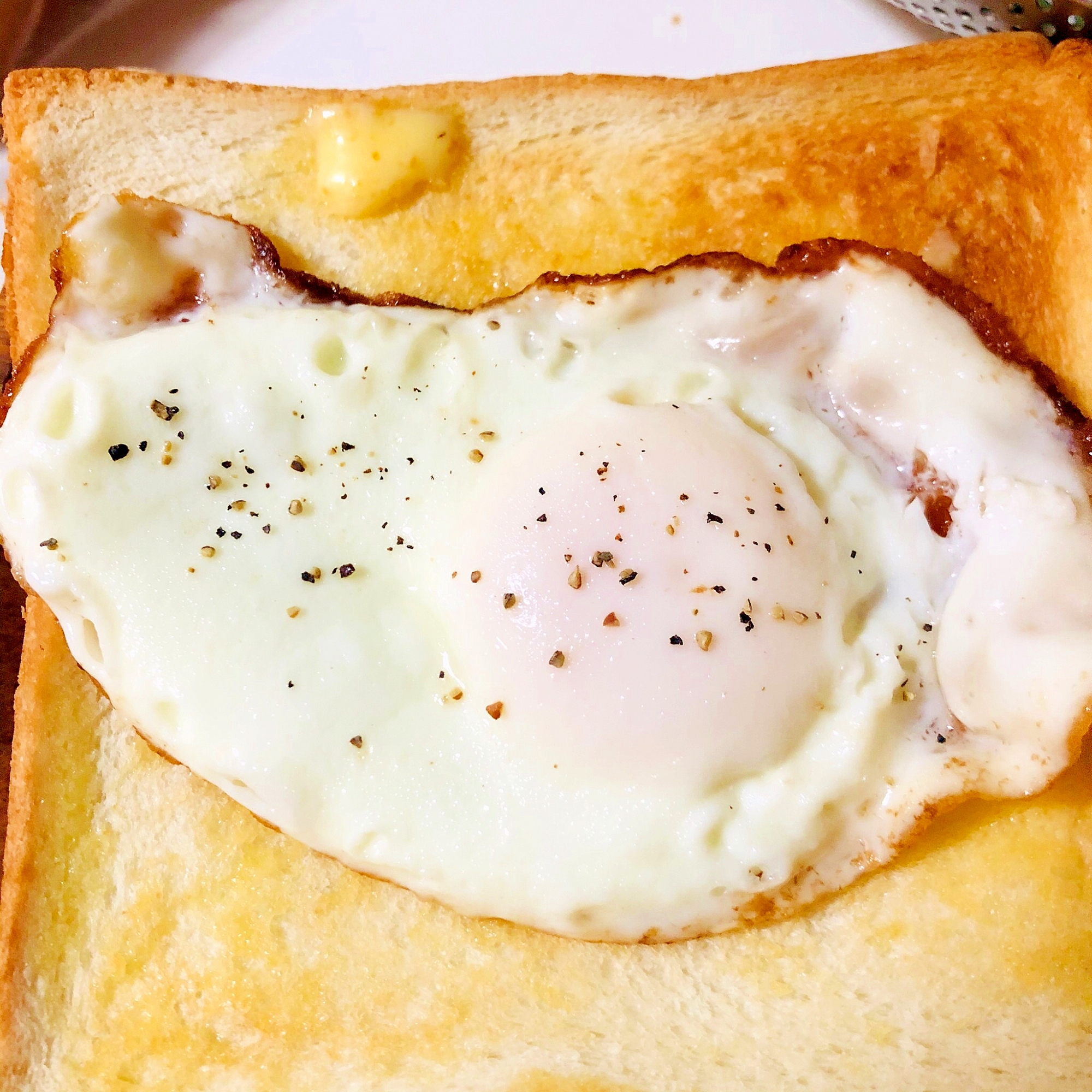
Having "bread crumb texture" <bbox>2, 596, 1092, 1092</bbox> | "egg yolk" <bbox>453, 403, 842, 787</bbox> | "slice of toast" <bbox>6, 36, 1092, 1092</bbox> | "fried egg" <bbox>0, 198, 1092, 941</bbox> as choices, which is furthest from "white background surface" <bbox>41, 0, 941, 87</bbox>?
"bread crumb texture" <bbox>2, 596, 1092, 1092</bbox>

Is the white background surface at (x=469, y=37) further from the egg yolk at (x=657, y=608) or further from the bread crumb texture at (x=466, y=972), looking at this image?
the bread crumb texture at (x=466, y=972)

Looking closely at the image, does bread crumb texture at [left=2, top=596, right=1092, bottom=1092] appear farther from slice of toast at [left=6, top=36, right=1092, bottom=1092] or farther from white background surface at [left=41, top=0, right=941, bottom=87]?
white background surface at [left=41, top=0, right=941, bottom=87]

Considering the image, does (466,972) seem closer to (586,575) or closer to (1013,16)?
(586,575)

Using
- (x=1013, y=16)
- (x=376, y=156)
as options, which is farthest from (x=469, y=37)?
(x=1013, y=16)

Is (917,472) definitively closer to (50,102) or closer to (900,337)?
(900,337)

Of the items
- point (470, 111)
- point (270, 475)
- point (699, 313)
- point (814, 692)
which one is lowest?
point (814, 692)

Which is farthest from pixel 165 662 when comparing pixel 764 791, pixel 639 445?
pixel 764 791

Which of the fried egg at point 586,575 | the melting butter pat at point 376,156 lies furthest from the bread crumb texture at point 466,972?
the melting butter pat at point 376,156
